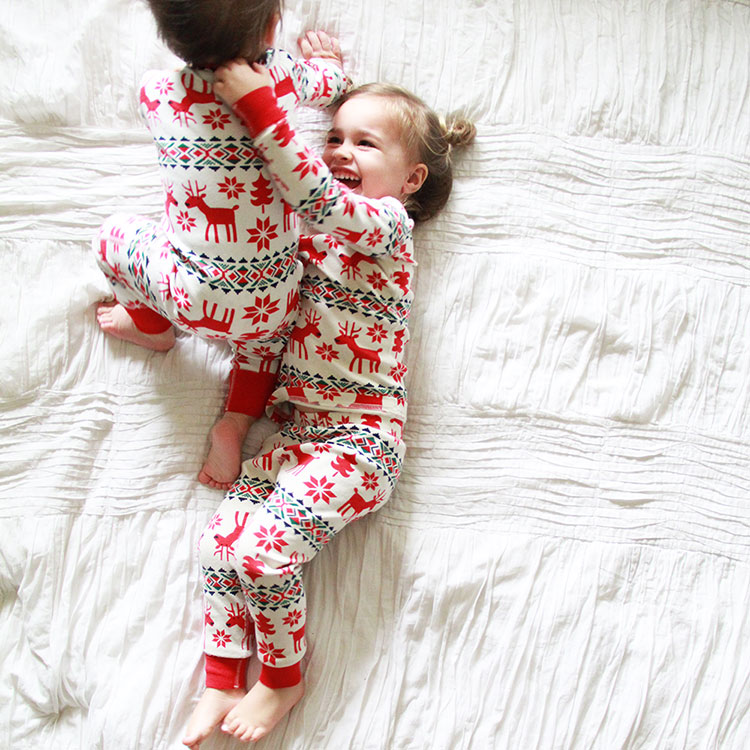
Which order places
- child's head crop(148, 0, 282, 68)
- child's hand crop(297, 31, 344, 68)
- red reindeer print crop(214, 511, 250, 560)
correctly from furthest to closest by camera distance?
child's hand crop(297, 31, 344, 68), red reindeer print crop(214, 511, 250, 560), child's head crop(148, 0, 282, 68)

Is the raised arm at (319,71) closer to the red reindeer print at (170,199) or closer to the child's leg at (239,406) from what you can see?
the red reindeer print at (170,199)

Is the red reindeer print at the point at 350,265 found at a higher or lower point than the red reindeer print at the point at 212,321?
higher

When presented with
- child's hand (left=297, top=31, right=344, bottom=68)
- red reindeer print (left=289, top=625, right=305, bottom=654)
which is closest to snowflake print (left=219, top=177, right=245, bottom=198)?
child's hand (left=297, top=31, right=344, bottom=68)

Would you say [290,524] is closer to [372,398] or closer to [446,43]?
[372,398]

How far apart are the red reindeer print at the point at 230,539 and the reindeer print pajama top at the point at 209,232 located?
0.24 metres

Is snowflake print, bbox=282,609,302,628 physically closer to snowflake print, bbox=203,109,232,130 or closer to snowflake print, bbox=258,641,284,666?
snowflake print, bbox=258,641,284,666

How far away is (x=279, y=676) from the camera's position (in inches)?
39.4

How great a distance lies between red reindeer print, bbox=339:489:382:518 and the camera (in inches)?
39.4

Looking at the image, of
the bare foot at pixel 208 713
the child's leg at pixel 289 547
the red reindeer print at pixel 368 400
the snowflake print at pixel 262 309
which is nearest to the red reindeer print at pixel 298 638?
the child's leg at pixel 289 547

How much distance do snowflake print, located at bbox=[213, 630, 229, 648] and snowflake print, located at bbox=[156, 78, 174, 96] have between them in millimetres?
682

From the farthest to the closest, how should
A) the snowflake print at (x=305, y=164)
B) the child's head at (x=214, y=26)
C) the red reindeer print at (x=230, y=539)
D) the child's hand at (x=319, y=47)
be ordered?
1. the child's hand at (x=319, y=47)
2. the red reindeer print at (x=230, y=539)
3. the snowflake print at (x=305, y=164)
4. the child's head at (x=214, y=26)

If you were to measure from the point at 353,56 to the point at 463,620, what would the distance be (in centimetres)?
84

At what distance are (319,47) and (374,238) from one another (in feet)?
1.15

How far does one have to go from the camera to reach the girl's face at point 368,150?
1044 millimetres
